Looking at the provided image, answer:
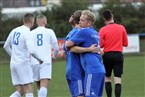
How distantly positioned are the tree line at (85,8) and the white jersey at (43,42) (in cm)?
2844

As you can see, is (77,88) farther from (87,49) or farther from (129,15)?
(129,15)

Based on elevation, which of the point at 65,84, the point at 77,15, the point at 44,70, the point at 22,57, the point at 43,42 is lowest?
the point at 65,84

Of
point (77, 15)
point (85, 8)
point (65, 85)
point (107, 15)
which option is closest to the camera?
point (77, 15)

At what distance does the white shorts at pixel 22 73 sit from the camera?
1201 centimetres

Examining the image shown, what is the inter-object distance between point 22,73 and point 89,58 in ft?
9.47

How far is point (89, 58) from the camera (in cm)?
954

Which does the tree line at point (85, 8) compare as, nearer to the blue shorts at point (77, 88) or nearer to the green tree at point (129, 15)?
the green tree at point (129, 15)

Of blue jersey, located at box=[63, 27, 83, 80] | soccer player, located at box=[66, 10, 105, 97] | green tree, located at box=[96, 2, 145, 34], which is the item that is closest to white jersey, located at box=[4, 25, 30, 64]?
blue jersey, located at box=[63, 27, 83, 80]

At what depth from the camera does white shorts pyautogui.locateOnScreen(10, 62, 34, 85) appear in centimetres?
1201

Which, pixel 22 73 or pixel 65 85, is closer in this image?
pixel 22 73

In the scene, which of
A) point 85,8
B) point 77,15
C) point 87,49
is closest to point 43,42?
point 77,15

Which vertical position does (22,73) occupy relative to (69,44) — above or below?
below

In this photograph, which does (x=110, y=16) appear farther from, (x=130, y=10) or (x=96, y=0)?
(x=96, y=0)

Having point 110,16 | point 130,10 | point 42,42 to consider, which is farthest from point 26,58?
point 130,10
